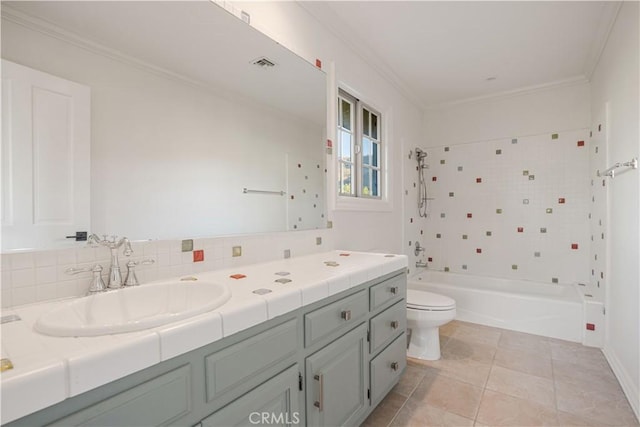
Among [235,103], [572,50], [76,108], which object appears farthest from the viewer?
[572,50]

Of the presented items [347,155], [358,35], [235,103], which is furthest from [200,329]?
[358,35]

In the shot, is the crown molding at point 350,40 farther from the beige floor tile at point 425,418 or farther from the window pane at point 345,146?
the beige floor tile at point 425,418

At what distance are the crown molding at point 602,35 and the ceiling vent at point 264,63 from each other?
214cm

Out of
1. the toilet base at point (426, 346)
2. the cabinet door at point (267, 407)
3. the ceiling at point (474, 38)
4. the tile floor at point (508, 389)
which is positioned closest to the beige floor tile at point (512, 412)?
the tile floor at point (508, 389)

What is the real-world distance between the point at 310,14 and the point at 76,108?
5.03 feet

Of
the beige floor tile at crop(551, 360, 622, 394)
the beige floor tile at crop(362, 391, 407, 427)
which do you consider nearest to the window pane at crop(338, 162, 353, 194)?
the beige floor tile at crop(362, 391, 407, 427)

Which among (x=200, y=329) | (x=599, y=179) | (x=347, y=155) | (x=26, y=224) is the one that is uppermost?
(x=347, y=155)

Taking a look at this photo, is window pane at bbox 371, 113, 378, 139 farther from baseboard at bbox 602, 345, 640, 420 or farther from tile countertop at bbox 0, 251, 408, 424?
baseboard at bbox 602, 345, 640, 420

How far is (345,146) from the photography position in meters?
2.41

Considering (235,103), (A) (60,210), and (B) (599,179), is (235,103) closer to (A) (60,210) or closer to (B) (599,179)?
(A) (60,210)

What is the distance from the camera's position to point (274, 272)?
4.60 feet

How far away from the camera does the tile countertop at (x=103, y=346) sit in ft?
1.75

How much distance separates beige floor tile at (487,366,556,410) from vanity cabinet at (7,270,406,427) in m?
0.75

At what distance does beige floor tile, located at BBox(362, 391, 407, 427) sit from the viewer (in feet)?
5.36
